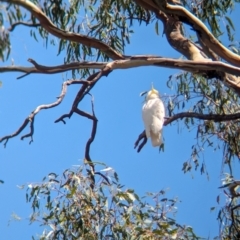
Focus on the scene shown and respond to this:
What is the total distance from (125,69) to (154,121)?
321mm

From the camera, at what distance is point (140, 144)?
404 centimetres

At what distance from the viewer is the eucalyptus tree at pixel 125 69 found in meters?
3.38

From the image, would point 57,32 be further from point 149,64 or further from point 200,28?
point 200,28

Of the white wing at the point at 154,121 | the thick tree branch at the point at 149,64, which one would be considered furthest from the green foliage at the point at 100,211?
the thick tree branch at the point at 149,64

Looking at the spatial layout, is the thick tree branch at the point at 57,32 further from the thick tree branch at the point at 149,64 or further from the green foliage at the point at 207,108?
the green foliage at the point at 207,108

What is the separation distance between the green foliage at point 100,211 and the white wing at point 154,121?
42cm

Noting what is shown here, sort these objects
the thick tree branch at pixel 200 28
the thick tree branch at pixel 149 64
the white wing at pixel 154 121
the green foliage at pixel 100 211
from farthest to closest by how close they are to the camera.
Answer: the white wing at pixel 154 121, the thick tree branch at pixel 200 28, the thick tree branch at pixel 149 64, the green foliage at pixel 100 211

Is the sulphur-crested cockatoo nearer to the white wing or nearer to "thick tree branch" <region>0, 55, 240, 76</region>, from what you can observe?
the white wing

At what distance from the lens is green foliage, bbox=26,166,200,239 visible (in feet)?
10.9

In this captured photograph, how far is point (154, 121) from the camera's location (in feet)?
12.6

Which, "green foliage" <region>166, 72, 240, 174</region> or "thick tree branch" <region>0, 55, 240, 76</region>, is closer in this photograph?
"thick tree branch" <region>0, 55, 240, 76</region>

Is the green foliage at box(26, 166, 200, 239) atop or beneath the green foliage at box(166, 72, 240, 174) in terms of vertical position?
beneath

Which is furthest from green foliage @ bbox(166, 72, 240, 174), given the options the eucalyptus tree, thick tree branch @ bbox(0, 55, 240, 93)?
thick tree branch @ bbox(0, 55, 240, 93)

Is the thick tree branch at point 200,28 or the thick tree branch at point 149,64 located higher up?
the thick tree branch at point 200,28
